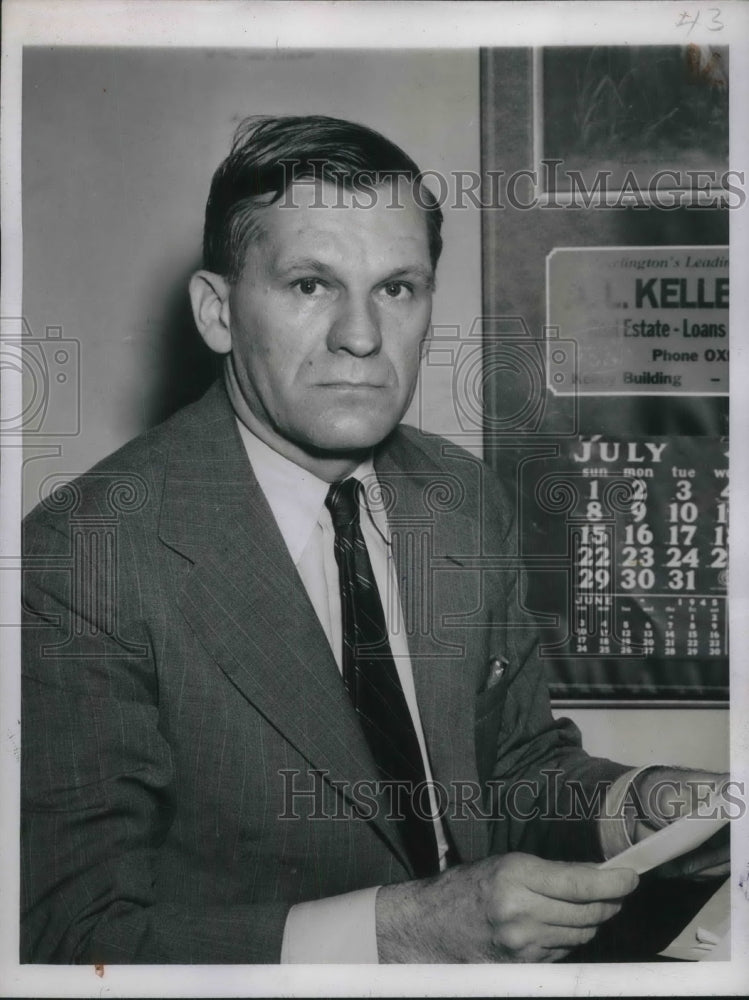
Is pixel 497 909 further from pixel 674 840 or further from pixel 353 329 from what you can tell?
pixel 353 329

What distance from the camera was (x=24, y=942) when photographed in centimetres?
105

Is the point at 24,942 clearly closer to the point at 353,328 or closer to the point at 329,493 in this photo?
the point at 329,493

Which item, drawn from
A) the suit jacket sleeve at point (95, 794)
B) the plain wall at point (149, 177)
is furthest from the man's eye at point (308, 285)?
the suit jacket sleeve at point (95, 794)

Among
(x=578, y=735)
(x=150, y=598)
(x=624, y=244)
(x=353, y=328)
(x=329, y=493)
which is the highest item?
(x=624, y=244)

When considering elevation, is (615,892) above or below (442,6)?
below

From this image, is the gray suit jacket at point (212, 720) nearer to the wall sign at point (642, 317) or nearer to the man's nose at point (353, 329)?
the man's nose at point (353, 329)

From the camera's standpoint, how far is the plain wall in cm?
107

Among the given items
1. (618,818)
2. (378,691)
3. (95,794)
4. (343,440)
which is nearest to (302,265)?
(343,440)

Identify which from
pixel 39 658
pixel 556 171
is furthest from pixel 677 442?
pixel 39 658

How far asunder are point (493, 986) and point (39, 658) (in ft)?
2.04

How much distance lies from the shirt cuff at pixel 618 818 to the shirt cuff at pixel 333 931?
266 mm

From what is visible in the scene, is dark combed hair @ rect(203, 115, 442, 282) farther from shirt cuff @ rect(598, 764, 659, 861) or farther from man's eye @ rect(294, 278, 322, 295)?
shirt cuff @ rect(598, 764, 659, 861)

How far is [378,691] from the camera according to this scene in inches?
41.0

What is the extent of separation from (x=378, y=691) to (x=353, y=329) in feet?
1.30
